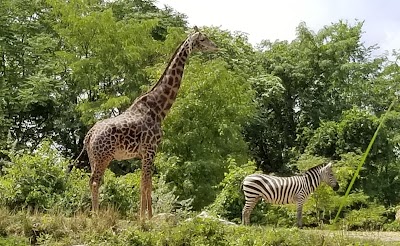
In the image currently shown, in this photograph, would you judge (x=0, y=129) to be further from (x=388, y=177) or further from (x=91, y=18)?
(x=388, y=177)

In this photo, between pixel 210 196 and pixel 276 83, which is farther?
pixel 276 83

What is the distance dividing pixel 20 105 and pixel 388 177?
11445 mm

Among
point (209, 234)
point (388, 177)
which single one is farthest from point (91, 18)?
point (209, 234)

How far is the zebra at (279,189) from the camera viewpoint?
34.1 ft

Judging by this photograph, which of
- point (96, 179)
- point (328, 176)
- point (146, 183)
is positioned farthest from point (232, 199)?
point (96, 179)

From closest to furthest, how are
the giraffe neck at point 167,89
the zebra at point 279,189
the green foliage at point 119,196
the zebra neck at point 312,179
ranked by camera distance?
1. the giraffe neck at point 167,89
2. the green foliage at point 119,196
3. the zebra at point 279,189
4. the zebra neck at point 312,179

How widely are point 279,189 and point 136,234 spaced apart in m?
4.68

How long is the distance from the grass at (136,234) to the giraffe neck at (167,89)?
194cm

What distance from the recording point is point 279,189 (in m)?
10.6

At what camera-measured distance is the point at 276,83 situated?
20234mm

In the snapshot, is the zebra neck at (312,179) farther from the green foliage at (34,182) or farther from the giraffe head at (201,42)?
the green foliage at (34,182)

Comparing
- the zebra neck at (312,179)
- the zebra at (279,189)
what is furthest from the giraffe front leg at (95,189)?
the zebra neck at (312,179)

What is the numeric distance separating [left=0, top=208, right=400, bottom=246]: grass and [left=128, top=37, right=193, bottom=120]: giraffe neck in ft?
6.37

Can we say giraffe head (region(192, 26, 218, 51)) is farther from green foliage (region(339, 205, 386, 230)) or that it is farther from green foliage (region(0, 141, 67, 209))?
green foliage (region(339, 205, 386, 230))
